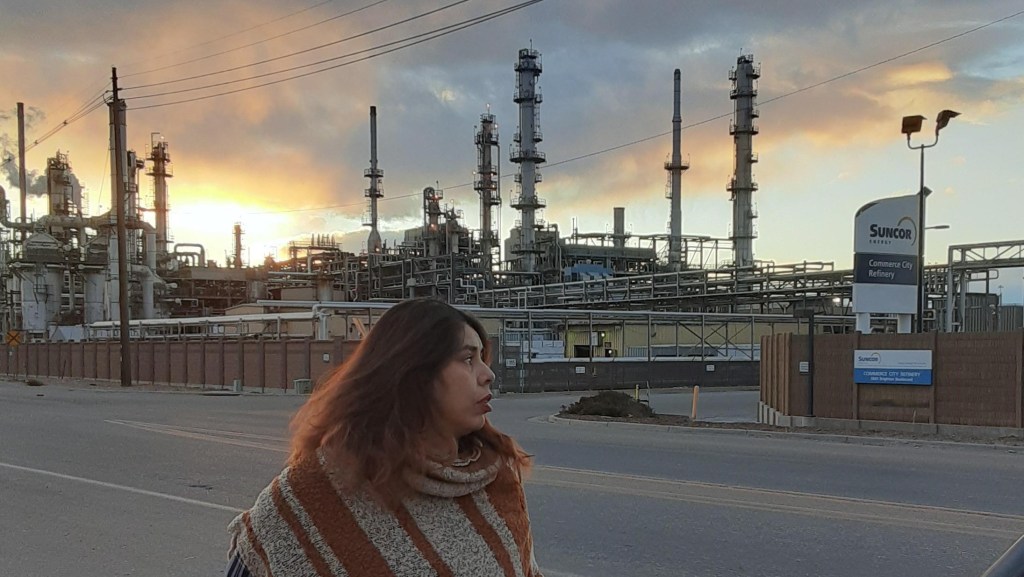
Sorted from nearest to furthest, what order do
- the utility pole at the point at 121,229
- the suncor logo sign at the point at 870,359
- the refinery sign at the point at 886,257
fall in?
the suncor logo sign at the point at 870,359
the refinery sign at the point at 886,257
the utility pole at the point at 121,229

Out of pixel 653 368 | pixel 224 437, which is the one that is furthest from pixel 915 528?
pixel 653 368

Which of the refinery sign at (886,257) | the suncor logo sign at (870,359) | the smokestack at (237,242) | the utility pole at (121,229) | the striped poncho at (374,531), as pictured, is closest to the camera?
the striped poncho at (374,531)

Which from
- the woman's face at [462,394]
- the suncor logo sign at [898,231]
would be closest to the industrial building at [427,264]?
the suncor logo sign at [898,231]

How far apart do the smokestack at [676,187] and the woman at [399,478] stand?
59.2 m

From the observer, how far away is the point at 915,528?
7.29 meters

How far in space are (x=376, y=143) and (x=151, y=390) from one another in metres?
42.5

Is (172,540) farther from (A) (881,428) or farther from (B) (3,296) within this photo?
(B) (3,296)

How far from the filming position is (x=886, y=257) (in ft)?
62.3

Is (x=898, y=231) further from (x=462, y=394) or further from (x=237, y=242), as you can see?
(x=237, y=242)

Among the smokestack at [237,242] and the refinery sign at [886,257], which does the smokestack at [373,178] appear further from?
the refinery sign at [886,257]

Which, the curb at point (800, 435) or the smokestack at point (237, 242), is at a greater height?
the smokestack at point (237, 242)

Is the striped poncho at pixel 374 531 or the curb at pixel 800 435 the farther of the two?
the curb at pixel 800 435

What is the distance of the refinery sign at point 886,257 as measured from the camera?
18.9 meters

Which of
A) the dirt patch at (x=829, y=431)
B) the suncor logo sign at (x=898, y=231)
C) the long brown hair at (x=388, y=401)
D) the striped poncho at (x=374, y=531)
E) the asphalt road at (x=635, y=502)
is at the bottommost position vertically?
the dirt patch at (x=829, y=431)
